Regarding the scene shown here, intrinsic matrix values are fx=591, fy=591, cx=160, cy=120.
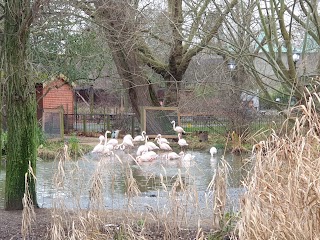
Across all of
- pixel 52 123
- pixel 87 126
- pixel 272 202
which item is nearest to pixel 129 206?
pixel 272 202

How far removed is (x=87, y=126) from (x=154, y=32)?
1584 cm

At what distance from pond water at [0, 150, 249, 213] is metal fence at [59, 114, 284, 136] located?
284 cm

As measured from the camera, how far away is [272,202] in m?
3.73

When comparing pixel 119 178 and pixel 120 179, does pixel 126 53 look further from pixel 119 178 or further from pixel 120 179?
pixel 120 179

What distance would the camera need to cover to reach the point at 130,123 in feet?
78.3

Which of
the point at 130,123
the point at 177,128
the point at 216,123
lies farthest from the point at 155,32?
the point at 130,123

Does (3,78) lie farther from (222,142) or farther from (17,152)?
(222,142)

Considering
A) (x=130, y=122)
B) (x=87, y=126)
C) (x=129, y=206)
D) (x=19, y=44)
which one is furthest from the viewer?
(x=87, y=126)

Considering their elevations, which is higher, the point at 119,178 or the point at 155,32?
the point at 155,32

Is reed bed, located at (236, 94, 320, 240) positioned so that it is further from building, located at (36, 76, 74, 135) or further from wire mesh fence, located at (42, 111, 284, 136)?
wire mesh fence, located at (42, 111, 284, 136)

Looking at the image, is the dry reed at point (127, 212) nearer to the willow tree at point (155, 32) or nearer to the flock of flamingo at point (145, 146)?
the willow tree at point (155, 32)

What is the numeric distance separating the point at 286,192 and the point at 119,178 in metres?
7.11

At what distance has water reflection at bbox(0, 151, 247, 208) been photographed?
516 cm

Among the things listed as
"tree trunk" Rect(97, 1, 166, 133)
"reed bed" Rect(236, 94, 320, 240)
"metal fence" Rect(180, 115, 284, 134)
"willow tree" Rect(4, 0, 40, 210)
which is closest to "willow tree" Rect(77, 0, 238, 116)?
"tree trunk" Rect(97, 1, 166, 133)
